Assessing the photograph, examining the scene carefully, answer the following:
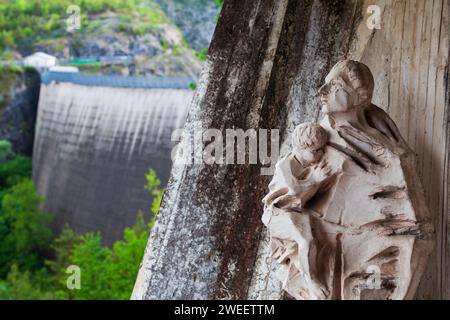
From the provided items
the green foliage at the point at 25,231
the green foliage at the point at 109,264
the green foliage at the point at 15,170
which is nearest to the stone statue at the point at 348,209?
the green foliage at the point at 109,264

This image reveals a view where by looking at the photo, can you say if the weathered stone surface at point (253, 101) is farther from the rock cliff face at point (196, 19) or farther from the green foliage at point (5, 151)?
the green foliage at point (5, 151)

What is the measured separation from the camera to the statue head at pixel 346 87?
183 centimetres

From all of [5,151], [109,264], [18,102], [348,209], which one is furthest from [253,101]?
[5,151]

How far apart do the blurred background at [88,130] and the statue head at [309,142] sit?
372 inches

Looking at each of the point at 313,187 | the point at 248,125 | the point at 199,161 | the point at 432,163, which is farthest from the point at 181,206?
the point at 432,163

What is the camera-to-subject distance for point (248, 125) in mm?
2418

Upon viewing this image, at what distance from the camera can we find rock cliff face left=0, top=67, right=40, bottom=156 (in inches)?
612

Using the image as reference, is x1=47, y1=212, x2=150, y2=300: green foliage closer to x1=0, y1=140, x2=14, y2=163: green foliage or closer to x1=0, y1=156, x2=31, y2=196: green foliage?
x1=0, y1=156, x2=31, y2=196: green foliage

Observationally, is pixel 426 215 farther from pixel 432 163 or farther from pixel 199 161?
pixel 199 161

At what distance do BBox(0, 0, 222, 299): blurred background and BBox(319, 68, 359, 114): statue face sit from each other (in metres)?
9.44

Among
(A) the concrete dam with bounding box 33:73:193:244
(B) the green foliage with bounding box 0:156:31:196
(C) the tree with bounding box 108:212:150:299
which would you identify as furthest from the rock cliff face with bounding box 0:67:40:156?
(C) the tree with bounding box 108:212:150:299

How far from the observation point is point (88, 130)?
44.4 feet

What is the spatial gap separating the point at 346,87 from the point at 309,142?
0.18 m

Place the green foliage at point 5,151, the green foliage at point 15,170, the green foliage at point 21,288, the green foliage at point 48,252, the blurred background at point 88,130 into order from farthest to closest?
the green foliage at point 5,151
the green foliage at point 15,170
the green foliage at point 21,288
the blurred background at point 88,130
the green foliage at point 48,252
